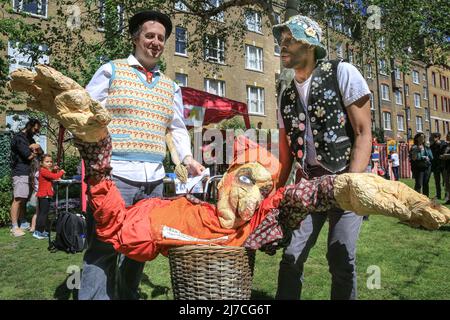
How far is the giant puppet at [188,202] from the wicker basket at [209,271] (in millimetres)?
73

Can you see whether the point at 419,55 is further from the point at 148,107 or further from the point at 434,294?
the point at 148,107

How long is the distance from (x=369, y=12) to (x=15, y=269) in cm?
936

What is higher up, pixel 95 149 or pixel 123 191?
pixel 95 149

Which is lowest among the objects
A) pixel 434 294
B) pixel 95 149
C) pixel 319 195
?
pixel 434 294

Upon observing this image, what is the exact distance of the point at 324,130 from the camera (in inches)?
98.1

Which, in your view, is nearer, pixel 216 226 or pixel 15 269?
pixel 216 226

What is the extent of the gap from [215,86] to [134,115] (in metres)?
21.8

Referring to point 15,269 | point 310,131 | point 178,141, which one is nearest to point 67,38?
point 15,269

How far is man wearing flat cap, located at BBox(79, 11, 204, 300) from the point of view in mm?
2395

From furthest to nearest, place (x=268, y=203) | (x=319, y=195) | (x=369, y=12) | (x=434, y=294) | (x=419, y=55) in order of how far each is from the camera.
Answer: (x=419, y=55), (x=369, y=12), (x=434, y=294), (x=268, y=203), (x=319, y=195)

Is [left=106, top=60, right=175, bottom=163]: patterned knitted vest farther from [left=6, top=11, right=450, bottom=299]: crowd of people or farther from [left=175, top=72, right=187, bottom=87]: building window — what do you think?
[left=175, top=72, right=187, bottom=87]: building window

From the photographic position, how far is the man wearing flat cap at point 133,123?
7.86 feet

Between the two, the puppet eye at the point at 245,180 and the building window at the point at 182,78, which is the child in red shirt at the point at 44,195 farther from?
the building window at the point at 182,78

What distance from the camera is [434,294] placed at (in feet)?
12.1
